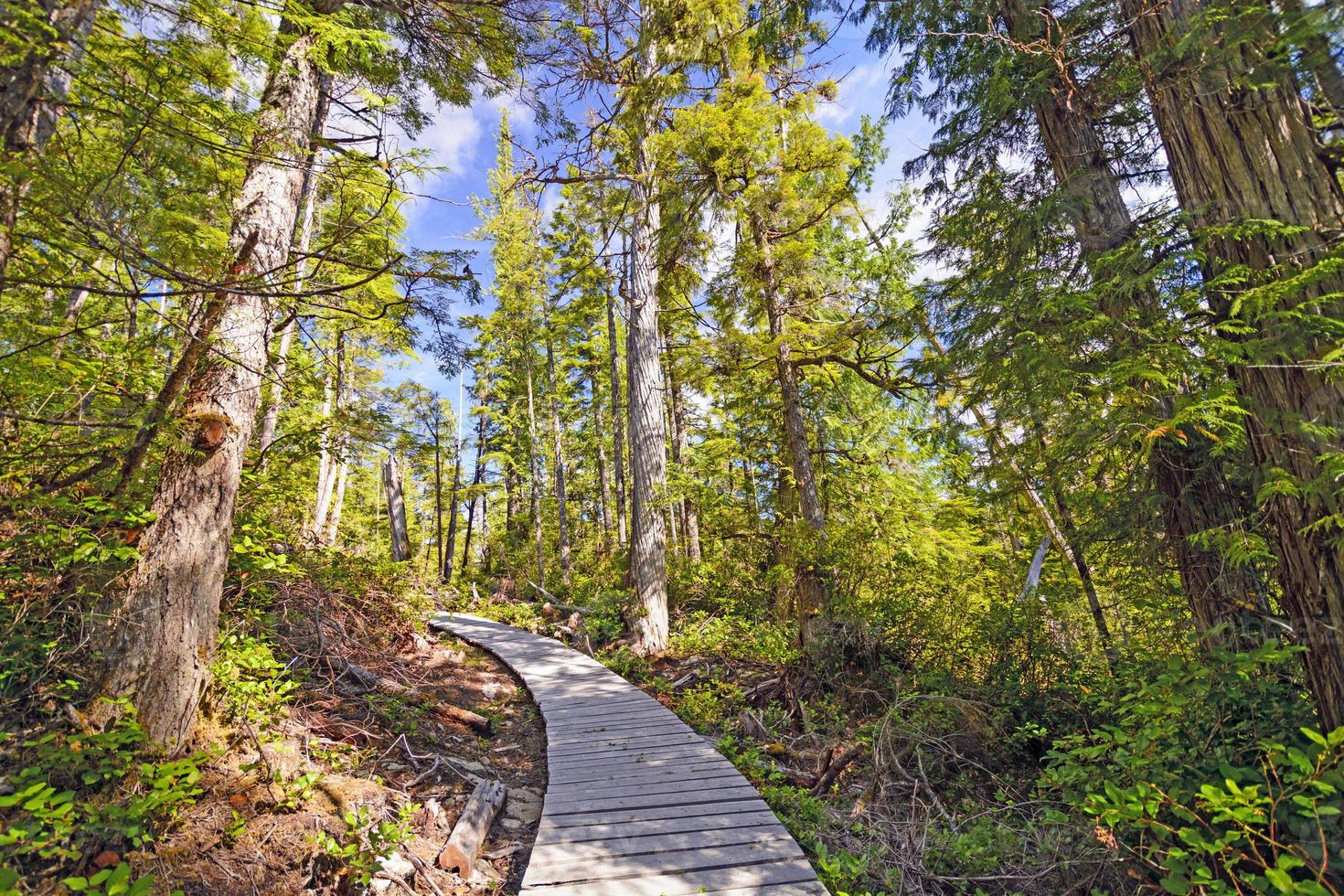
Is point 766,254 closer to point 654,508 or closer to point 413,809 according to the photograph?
point 654,508

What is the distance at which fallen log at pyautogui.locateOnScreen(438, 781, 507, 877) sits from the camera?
3.52 metres

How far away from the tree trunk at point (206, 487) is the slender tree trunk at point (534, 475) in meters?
13.6

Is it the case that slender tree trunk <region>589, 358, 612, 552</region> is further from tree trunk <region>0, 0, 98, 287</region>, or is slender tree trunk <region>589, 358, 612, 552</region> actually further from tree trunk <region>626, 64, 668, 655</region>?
tree trunk <region>0, 0, 98, 287</region>

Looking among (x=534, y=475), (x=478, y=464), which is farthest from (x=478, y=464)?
(x=534, y=475)

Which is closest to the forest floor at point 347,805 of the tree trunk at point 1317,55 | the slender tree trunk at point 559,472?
the tree trunk at point 1317,55

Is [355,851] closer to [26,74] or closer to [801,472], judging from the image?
[26,74]

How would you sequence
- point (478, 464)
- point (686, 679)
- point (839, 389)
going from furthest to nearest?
point (478, 464), point (839, 389), point (686, 679)

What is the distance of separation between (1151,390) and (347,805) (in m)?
6.00

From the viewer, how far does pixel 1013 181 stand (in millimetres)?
5164

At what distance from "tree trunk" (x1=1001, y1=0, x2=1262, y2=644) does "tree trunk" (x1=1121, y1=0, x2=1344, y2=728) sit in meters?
0.40

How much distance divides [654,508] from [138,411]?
647cm

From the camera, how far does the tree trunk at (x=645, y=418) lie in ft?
29.0

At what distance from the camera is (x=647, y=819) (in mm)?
3836

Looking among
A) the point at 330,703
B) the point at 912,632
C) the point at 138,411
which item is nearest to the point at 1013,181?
the point at 912,632
